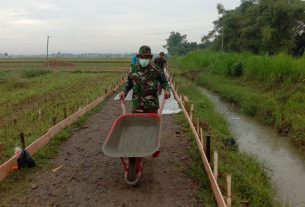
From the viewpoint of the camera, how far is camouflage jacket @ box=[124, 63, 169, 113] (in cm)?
630

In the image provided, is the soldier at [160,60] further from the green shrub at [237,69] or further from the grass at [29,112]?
the green shrub at [237,69]

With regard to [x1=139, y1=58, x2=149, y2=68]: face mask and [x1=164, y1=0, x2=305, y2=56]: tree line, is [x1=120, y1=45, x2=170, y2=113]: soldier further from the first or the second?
[x1=164, y1=0, x2=305, y2=56]: tree line

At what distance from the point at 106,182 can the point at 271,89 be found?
1160 cm

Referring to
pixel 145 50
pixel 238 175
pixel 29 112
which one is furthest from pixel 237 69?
pixel 145 50

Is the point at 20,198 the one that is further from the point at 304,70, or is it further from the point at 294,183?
the point at 304,70

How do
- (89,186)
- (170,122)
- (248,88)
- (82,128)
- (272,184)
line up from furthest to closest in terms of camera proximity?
(248,88) → (170,122) → (82,128) → (272,184) → (89,186)

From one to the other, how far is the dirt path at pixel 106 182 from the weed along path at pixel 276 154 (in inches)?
74.6

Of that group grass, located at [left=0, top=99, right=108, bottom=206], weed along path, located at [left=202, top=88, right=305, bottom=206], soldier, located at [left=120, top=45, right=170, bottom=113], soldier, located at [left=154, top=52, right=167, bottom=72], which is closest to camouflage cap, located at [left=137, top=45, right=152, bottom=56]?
soldier, located at [left=120, top=45, right=170, bottom=113]

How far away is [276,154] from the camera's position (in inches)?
371

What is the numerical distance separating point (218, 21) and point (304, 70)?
34833 mm

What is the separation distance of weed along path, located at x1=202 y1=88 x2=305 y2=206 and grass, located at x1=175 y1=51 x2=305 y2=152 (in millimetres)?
389

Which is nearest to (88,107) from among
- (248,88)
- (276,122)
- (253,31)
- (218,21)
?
(276,122)

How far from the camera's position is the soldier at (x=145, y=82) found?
244 inches

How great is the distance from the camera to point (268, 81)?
657 inches
